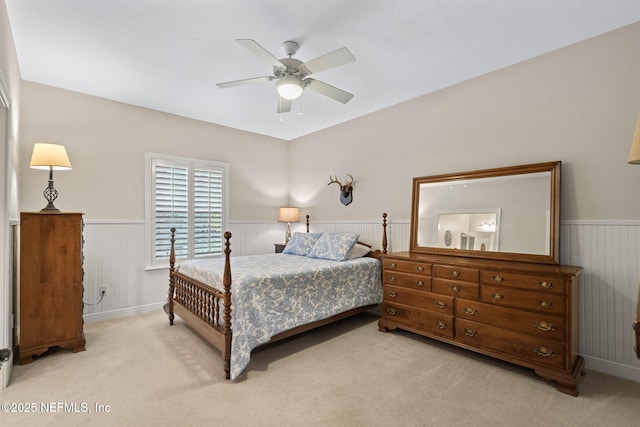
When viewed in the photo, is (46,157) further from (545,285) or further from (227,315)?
(545,285)

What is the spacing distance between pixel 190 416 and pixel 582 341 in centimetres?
319

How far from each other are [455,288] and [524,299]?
547 mm

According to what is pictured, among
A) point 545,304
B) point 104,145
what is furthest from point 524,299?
point 104,145

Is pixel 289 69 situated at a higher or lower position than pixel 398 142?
higher

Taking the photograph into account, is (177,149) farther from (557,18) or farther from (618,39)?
(618,39)

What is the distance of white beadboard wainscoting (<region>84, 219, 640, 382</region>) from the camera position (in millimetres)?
2465

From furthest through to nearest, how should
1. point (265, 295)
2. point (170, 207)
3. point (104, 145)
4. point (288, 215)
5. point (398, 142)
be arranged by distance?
point (288, 215) → point (170, 207) → point (398, 142) → point (104, 145) → point (265, 295)

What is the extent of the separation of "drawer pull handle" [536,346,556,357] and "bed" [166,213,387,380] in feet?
5.59

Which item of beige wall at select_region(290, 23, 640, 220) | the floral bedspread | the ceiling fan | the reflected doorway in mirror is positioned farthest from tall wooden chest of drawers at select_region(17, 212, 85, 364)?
the reflected doorway in mirror

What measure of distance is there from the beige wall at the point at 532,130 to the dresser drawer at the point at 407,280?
91 centimetres

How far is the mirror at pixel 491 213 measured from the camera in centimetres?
277

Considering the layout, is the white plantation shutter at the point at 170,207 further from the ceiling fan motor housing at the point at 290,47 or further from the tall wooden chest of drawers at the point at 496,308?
the tall wooden chest of drawers at the point at 496,308

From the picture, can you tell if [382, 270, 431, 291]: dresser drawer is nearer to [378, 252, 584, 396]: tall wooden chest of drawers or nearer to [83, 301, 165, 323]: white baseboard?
[378, 252, 584, 396]: tall wooden chest of drawers

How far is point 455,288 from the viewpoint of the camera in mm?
2854
